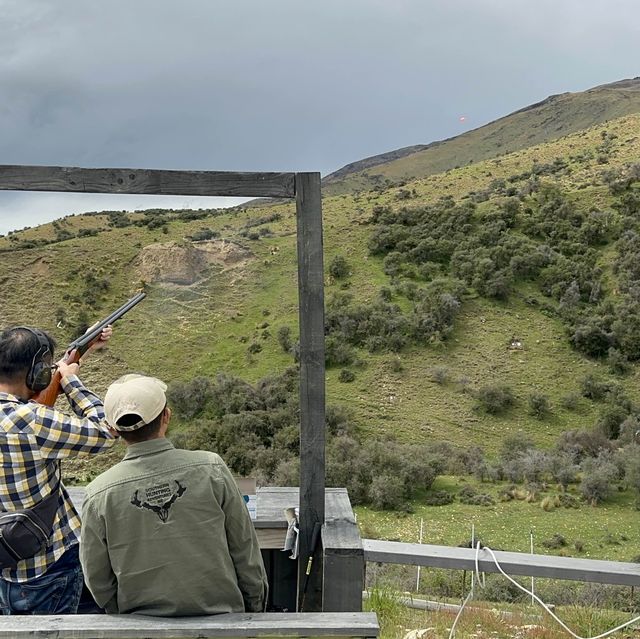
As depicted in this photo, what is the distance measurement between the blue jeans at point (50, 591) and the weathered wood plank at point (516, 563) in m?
1.77

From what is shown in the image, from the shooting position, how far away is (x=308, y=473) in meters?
3.12

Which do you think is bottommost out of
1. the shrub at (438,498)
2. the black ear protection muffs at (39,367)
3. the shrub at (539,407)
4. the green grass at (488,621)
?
the shrub at (438,498)

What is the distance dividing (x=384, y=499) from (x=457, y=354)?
11652mm

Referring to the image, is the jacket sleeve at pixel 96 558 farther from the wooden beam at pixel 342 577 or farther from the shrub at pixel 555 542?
the shrub at pixel 555 542

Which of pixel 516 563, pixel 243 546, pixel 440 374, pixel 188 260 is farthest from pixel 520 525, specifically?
pixel 243 546

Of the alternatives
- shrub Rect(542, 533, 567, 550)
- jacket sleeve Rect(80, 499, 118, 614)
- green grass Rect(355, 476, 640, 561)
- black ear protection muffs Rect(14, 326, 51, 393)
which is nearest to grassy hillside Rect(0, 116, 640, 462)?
black ear protection muffs Rect(14, 326, 51, 393)

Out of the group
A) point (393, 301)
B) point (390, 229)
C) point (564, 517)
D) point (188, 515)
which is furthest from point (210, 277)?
point (390, 229)

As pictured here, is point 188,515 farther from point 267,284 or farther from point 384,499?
point 384,499

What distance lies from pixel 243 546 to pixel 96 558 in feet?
1.44

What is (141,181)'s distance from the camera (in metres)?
3.04

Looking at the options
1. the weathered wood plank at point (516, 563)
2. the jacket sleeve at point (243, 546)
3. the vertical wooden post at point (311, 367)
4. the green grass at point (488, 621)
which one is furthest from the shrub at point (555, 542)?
the jacket sleeve at point (243, 546)

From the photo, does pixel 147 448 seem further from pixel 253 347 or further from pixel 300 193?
pixel 253 347

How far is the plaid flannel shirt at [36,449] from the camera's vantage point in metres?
2.33

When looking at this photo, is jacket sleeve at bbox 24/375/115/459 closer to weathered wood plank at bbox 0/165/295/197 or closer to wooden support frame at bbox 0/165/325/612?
wooden support frame at bbox 0/165/325/612
